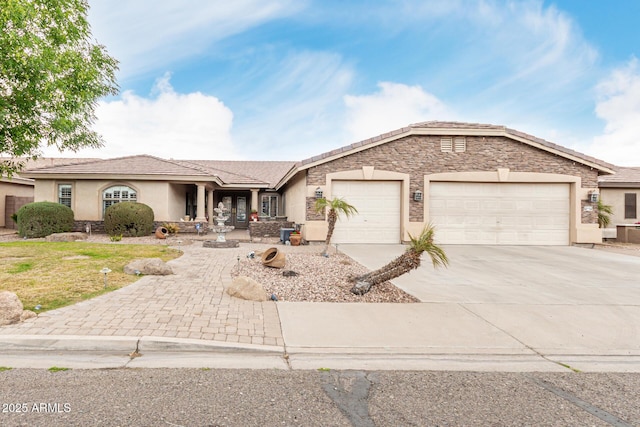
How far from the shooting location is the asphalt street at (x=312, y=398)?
7.86ft

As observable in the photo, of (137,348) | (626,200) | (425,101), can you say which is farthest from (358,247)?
(626,200)

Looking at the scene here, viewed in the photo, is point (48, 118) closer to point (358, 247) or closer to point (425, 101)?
point (358, 247)

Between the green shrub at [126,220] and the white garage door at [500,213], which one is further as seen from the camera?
the green shrub at [126,220]

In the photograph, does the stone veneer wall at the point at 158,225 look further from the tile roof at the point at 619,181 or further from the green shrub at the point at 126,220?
the tile roof at the point at 619,181

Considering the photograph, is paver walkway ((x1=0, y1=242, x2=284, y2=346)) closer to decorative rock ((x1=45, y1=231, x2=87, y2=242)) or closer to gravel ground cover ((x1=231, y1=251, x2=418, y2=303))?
gravel ground cover ((x1=231, y1=251, x2=418, y2=303))

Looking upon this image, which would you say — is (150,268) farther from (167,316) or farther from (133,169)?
(133,169)

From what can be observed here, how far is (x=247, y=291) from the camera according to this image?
5.56m

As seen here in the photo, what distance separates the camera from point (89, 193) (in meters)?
16.3

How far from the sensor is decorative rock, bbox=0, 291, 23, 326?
3.98 m

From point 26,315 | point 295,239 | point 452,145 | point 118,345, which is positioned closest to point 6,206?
point 295,239

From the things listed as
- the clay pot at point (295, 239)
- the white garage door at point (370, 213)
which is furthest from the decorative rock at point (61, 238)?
the white garage door at point (370, 213)

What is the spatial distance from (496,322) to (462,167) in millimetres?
11126

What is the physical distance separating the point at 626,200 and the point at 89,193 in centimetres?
3038

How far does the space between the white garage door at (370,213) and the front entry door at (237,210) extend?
39.7 ft
